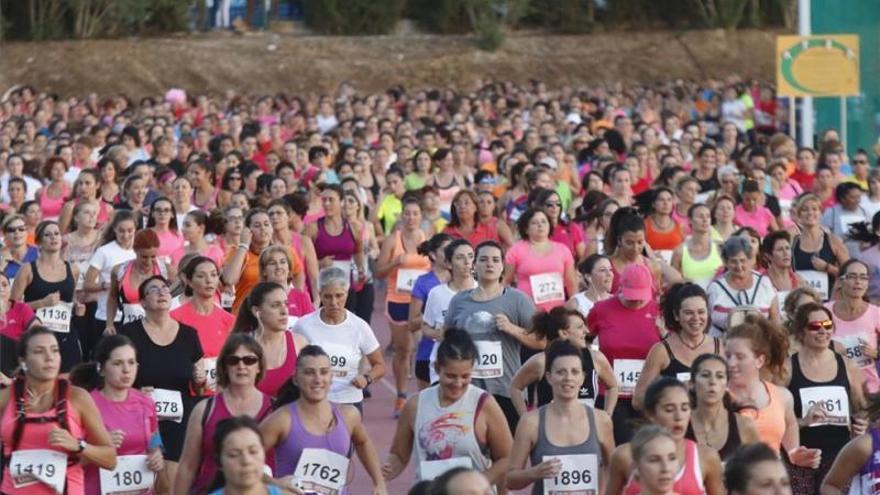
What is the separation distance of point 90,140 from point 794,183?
7808mm

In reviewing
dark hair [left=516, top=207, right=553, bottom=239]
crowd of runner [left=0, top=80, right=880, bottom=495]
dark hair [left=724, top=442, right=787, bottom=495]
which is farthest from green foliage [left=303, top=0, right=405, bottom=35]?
dark hair [left=724, top=442, right=787, bottom=495]

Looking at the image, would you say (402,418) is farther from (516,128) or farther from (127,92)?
(127,92)

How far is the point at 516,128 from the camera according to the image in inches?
1135

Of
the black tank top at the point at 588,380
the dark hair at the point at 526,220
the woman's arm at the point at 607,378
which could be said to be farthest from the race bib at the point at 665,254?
the black tank top at the point at 588,380

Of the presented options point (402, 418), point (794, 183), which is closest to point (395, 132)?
point (794, 183)

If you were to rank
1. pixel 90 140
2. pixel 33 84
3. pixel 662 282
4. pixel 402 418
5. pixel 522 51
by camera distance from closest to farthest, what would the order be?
pixel 402 418
pixel 662 282
pixel 90 140
pixel 33 84
pixel 522 51

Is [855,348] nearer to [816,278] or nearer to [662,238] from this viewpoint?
[816,278]

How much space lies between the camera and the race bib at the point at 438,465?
9.34 meters

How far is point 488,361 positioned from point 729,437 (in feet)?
9.00

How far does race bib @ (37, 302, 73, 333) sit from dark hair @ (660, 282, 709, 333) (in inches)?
176

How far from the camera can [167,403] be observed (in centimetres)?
1076

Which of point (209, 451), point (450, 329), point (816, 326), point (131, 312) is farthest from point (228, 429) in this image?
point (131, 312)

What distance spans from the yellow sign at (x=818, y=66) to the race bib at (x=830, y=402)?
15.8m

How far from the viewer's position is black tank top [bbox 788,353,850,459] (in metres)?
10.5
